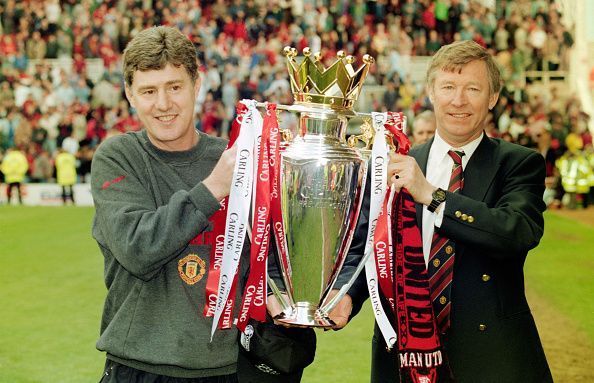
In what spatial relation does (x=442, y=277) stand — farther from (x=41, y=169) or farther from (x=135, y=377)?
(x=41, y=169)

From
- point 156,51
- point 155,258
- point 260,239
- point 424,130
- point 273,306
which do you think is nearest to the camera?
point 155,258

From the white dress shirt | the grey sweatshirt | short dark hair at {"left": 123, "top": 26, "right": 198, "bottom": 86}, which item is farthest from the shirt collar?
short dark hair at {"left": 123, "top": 26, "right": 198, "bottom": 86}

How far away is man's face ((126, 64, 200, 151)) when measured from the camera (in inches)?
100

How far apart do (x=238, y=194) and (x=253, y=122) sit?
245mm

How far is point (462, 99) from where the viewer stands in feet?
9.23

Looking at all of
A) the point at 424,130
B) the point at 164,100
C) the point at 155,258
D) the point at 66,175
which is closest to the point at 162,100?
the point at 164,100

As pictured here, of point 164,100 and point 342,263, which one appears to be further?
point 342,263

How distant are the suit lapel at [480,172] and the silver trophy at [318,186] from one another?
342mm

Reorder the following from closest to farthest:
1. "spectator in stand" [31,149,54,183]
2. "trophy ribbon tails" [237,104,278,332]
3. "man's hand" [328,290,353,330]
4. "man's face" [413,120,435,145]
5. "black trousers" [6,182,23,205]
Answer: "trophy ribbon tails" [237,104,278,332] < "man's hand" [328,290,353,330] < "man's face" [413,120,435,145] < "black trousers" [6,182,23,205] < "spectator in stand" [31,149,54,183]

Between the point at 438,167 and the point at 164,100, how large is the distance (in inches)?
A: 35.1

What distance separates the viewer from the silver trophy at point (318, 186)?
2676 mm

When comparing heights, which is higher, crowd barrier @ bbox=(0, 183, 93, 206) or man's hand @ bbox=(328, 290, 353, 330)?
man's hand @ bbox=(328, 290, 353, 330)

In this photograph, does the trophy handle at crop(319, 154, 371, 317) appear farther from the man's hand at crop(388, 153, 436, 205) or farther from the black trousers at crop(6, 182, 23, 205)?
Result: the black trousers at crop(6, 182, 23, 205)

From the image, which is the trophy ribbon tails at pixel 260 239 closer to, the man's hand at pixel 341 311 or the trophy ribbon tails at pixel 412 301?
the man's hand at pixel 341 311
